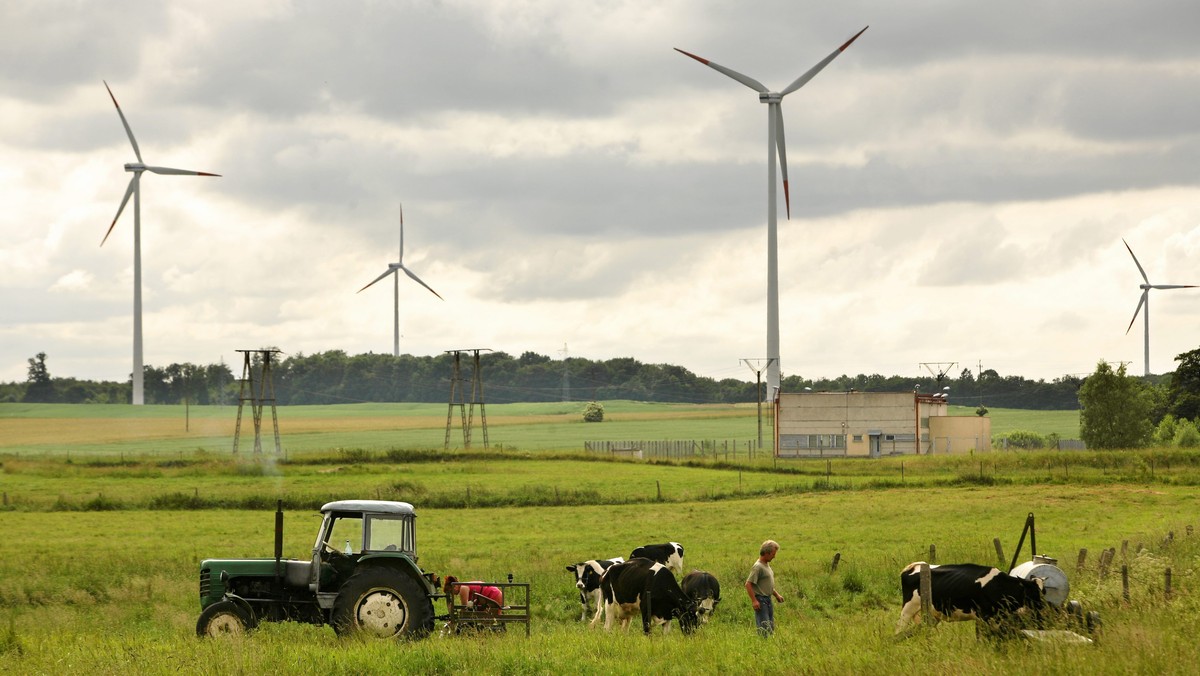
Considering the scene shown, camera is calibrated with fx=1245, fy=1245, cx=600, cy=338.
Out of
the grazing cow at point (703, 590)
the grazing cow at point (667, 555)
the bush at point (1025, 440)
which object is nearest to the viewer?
the grazing cow at point (703, 590)

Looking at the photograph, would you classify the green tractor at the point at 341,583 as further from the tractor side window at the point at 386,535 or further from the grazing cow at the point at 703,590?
the grazing cow at the point at 703,590

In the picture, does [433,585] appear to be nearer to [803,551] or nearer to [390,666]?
[390,666]

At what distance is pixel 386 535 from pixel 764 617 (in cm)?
622

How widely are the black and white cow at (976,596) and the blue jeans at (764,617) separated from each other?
6.32 feet

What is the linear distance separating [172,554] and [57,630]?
1553 centimetres

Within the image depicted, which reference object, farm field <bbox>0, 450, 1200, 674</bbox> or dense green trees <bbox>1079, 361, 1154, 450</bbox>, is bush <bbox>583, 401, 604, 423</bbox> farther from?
farm field <bbox>0, 450, 1200, 674</bbox>

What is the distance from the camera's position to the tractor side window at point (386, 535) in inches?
795

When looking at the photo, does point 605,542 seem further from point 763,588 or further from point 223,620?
point 763,588

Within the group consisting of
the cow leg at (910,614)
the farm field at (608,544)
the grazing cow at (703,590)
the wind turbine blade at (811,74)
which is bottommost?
the farm field at (608,544)

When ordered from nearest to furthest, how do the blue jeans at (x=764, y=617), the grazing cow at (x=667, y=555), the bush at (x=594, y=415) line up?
the blue jeans at (x=764, y=617) → the grazing cow at (x=667, y=555) → the bush at (x=594, y=415)

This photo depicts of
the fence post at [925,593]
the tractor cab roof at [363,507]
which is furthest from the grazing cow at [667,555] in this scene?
the fence post at [925,593]

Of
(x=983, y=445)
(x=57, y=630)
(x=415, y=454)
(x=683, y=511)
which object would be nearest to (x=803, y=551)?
(x=683, y=511)

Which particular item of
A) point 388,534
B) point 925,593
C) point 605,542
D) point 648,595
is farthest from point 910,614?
point 605,542

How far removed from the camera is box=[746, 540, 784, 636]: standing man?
18625 millimetres
